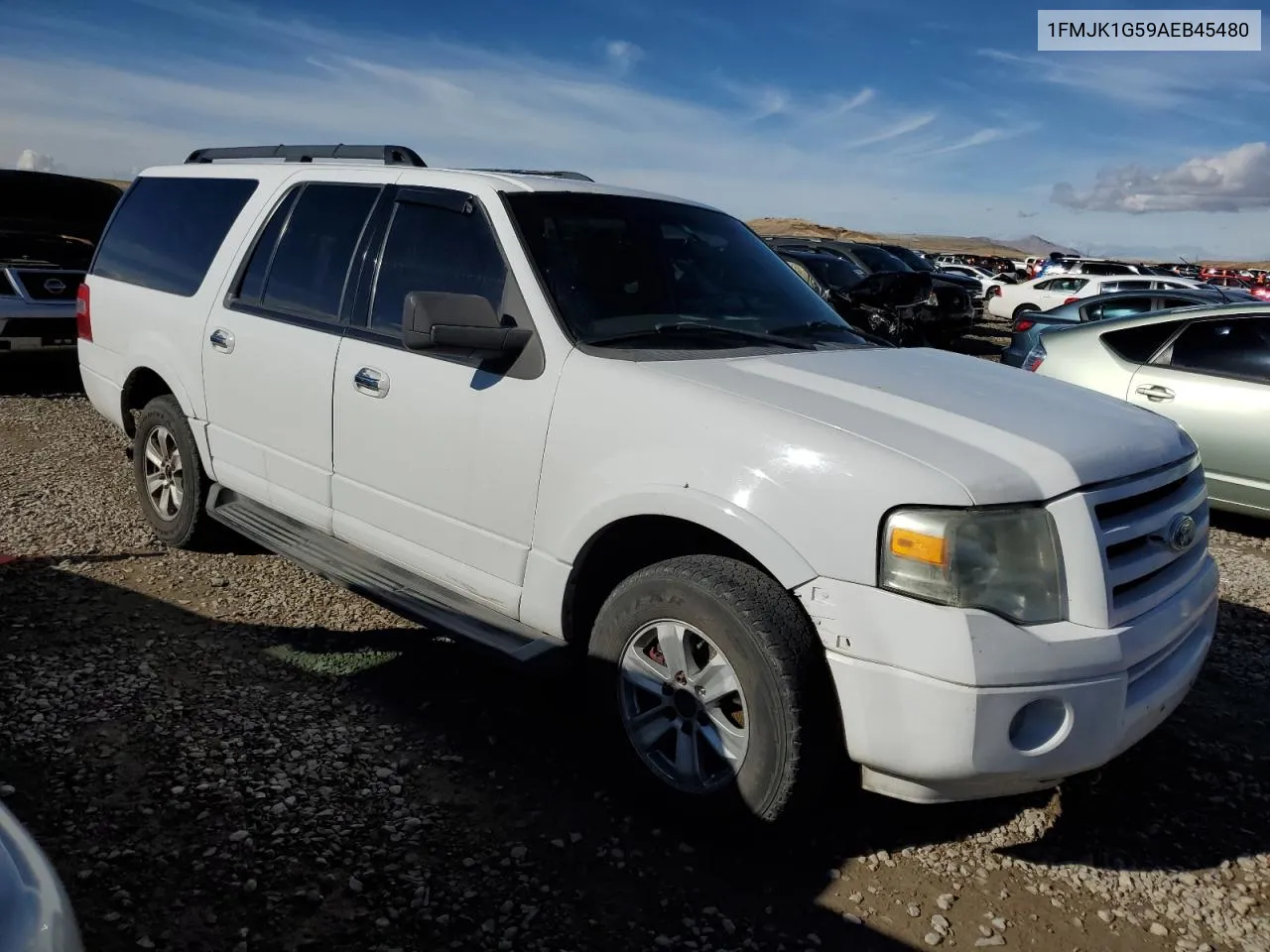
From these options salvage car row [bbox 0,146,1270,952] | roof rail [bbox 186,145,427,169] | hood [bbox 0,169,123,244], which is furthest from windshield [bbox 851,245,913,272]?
salvage car row [bbox 0,146,1270,952]

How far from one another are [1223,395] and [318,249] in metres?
5.50

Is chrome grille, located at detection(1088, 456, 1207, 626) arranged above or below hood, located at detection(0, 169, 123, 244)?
below

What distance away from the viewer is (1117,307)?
14.0m

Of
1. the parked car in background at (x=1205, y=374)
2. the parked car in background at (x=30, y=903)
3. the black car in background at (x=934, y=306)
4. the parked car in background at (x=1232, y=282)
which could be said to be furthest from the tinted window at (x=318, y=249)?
the parked car in background at (x=1232, y=282)

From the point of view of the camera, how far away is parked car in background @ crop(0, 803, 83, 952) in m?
1.52

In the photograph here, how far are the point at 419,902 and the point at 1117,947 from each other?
186cm

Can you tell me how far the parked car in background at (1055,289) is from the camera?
2236 cm

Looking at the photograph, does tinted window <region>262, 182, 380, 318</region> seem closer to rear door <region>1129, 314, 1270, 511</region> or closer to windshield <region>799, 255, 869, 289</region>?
rear door <region>1129, 314, 1270, 511</region>

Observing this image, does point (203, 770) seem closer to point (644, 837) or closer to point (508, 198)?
point (644, 837)

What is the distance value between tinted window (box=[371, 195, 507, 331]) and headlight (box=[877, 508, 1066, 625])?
1.71 m

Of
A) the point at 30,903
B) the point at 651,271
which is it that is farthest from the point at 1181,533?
the point at 30,903

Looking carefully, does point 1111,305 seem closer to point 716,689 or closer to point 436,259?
point 436,259

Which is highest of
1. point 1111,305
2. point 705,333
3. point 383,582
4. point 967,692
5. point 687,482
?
point 705,333

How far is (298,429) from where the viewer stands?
13.9ft
